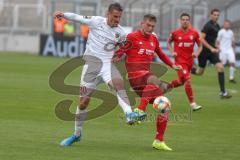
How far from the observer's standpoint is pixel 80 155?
10.6 meters

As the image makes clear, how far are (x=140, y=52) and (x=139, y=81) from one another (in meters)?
0.50

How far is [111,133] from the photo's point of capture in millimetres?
13039

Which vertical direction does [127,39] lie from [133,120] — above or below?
above

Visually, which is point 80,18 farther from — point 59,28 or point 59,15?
point 59,28

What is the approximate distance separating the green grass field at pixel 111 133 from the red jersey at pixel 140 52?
1.08 metres

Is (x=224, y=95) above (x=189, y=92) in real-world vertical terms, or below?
below

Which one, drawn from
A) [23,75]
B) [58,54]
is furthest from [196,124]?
[58,54]

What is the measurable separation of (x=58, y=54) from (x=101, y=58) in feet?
109

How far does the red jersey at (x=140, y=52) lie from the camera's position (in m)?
13.0

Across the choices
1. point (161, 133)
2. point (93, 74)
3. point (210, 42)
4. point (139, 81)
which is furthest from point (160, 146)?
point (210, 42)

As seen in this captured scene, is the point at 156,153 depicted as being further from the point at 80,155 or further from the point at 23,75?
the point at 23,75

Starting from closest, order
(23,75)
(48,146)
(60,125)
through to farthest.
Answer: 1. (48,146)
2. (60,125)
3. (23,75)

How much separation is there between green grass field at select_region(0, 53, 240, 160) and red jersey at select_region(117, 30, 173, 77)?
1.08 m

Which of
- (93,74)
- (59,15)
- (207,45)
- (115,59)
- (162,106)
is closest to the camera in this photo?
(162,106)
